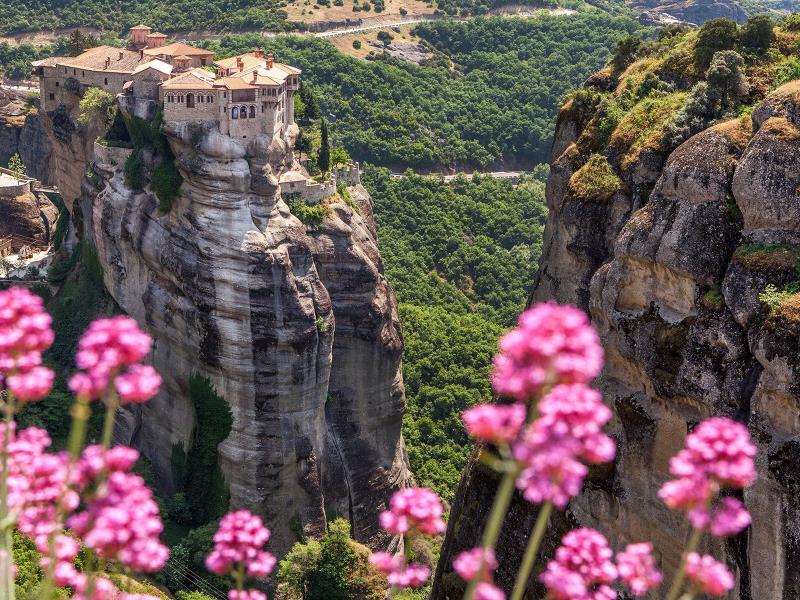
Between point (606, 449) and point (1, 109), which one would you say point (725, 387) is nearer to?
point (606, 449)

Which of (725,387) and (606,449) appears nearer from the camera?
(606,449)

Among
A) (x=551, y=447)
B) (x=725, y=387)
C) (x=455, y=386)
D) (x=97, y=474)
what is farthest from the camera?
(x=455, y=386)

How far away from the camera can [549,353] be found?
7.99m

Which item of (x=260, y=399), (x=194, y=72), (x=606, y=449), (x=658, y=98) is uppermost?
(x=606, y=449)

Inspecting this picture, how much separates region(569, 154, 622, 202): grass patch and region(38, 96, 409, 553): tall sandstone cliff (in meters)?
18.3

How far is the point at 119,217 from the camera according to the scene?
5200 centimetres

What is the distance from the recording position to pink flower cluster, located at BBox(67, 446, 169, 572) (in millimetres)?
9031

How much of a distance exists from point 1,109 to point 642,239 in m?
73.4

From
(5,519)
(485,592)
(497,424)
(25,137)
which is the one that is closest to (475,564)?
(485,592)

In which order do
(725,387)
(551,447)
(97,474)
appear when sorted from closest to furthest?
(551,447) → (97,474) → (725,387)

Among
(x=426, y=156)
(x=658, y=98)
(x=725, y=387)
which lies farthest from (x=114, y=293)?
(x=426, y=156)

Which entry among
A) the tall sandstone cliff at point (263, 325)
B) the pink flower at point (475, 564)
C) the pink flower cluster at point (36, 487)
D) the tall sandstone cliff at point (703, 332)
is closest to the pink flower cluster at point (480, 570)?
the pink flower at point (475, 564)

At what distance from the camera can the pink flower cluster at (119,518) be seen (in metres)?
9.03

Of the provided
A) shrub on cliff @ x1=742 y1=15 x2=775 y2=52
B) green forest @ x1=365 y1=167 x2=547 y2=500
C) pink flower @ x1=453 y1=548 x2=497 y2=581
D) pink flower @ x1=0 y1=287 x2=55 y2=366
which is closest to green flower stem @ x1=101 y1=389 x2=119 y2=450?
pink flower @ x1=0 y1=287 x2=55 y2=366
